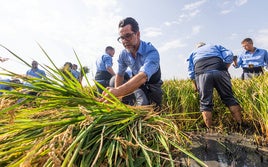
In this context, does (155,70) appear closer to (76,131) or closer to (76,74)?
(76,131)

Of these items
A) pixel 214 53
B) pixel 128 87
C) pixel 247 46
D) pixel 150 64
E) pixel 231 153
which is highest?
pixel 247 46

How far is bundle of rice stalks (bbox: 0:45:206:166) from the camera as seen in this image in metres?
0.88

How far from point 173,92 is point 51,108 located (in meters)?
3.74

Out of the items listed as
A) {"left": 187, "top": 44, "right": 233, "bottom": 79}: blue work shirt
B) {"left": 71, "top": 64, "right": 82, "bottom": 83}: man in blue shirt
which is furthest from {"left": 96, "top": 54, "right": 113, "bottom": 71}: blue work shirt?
{"left": 187, "top": 44, "right": 233, "bottom": 79}: blue work shirt

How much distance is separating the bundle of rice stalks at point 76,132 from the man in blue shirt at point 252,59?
5.71 m

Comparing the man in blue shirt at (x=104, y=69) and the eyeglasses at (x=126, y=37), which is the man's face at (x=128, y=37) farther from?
the man in blue shirt at (x=104, y=69)

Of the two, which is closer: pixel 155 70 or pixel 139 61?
pixel 155 70

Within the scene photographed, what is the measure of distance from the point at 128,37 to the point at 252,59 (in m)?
4.95

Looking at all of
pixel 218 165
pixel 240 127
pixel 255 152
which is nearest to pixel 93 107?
pixel 218 165

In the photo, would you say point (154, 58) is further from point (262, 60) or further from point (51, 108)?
point (262, 60)

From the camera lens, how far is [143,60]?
279 cm

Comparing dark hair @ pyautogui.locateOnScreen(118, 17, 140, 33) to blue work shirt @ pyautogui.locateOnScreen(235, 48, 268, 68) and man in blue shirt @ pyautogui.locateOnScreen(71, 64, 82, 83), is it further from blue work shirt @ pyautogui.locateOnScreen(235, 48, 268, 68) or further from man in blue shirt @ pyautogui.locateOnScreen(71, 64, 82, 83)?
blue work shirt @ pyautogui.locateOnScreen(235, 48, 268, 68)

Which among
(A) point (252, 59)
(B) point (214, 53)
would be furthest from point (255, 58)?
(B) point (214, 53)

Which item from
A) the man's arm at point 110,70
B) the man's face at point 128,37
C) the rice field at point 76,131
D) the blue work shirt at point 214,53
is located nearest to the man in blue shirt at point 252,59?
the blue work shirt at point 214,53
